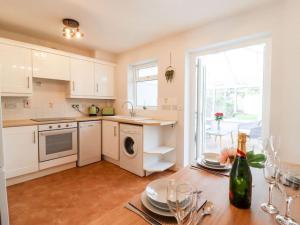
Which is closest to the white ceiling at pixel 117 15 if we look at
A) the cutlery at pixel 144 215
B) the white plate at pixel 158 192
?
the white plate at pixel 158 192

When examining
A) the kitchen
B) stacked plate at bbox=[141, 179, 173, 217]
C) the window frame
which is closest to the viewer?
stacked plate at bbox=[141, 179, 173, 217]

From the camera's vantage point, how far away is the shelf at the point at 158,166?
2608 mm

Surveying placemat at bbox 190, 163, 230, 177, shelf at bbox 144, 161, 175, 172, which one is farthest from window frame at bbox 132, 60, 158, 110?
placemat at bbox 190, 163, 230, 177

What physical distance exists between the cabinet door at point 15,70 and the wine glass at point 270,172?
3.18 m

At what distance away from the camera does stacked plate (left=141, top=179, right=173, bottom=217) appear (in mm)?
630

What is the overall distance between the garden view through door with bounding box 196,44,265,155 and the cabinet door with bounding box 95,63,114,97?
6.70ft

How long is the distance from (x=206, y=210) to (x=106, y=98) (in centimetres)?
345

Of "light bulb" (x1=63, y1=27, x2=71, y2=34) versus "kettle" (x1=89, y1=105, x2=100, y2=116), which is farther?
"kettle" (x1=89, y1=105, x2=100, y2=116)

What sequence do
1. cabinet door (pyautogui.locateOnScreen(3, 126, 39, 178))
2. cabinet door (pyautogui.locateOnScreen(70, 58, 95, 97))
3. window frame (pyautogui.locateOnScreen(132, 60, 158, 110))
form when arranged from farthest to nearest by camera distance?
window frame (pyautogui.locateOnScreen(132, 60, 158, 110)) → cabinet door (pyautogui.locateOnScreen(70, 58, 95, 97)) → cabinet door (pyautogui.locateOnScreen(3, 126, 39, 178))

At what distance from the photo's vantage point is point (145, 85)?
364 centimetres

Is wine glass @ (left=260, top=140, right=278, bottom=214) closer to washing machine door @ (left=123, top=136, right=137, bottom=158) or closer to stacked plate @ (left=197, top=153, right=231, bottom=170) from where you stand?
stacked plate @ (left=197, top=153, right=231, bottom=170)

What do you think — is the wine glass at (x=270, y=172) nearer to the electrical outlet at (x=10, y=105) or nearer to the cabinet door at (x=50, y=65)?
the cabinet door at (x=50, y=65)

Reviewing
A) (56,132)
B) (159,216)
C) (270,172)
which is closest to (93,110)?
(56,132)

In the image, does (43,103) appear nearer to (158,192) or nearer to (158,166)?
(158,166)
